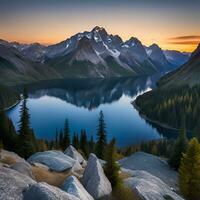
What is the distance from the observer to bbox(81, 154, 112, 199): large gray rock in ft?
140

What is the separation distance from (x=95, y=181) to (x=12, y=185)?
13.6m

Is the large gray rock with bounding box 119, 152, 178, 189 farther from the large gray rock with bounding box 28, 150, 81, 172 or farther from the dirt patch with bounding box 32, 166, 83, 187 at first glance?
the dirt patch with bounding box 32, 166, 83, 187

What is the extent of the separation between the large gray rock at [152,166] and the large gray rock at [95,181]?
3878cm

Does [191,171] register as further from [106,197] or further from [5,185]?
[5,185]

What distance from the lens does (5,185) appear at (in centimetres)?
3269

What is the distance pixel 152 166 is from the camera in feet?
297

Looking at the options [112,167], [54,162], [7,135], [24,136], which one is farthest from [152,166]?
[7,135]

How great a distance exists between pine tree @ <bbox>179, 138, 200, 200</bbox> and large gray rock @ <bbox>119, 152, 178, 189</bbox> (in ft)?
59.6

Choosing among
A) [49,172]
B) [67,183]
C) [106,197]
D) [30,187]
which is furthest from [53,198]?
[49,172]

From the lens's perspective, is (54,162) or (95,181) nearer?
(95,181)

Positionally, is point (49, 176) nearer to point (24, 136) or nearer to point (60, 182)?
point (60, 182)

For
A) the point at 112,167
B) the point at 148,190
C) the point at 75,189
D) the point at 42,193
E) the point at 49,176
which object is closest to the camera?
the point at 42,193

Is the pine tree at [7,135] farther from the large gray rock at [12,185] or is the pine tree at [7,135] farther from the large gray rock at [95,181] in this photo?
the large gray rock at [12,185]

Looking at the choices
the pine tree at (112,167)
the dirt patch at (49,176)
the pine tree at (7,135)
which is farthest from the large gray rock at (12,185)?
the pine tree at (7,135)
